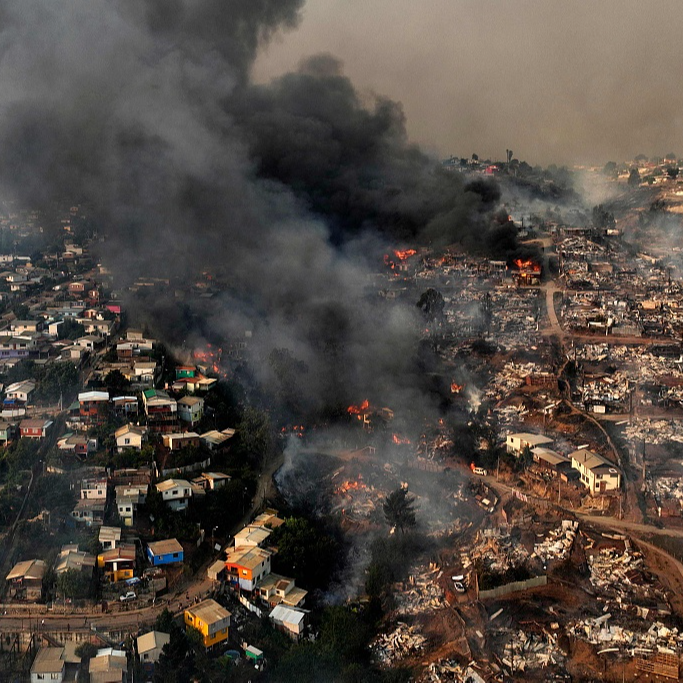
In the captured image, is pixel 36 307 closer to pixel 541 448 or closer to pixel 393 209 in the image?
pixel 393 209

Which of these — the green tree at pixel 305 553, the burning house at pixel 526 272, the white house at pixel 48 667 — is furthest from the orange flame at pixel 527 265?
the white house at pixel 48 667

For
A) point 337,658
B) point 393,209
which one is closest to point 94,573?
point 337,658

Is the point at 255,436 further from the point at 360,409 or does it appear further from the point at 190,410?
the point at 360,409

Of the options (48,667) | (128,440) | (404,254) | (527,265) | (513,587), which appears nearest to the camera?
(48,667)

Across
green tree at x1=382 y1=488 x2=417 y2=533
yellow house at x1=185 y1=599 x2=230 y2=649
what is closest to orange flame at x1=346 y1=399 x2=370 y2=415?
green tree at x1=382 y1=488 x2=417 y2=533

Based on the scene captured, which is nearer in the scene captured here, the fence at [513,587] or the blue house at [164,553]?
the fence at [513,587]

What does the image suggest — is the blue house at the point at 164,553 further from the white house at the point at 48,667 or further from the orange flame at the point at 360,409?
the orange flame at the point at 360,409

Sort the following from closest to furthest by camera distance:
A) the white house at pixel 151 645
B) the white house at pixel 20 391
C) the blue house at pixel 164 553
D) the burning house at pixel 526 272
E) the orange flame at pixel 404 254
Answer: the white house at pixel 151 645, the blue house at pixel 164 553, the white house at pixel 20 391, the burning house at pixel 526 272, the orange flame at pixel 404 254

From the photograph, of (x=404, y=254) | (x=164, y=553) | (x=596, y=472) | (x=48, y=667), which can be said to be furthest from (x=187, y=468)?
(x=404, y=254)
